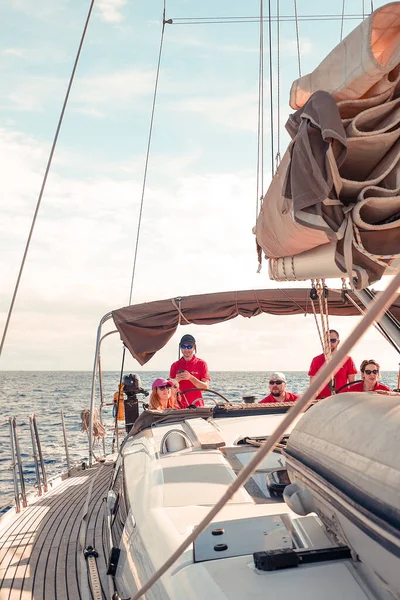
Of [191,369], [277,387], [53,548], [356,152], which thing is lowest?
[53,548]

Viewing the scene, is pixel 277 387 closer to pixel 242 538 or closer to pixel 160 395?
pixel 160 395

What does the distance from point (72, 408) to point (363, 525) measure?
107ft

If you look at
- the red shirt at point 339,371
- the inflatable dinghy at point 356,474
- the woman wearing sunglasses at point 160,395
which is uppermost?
the red shirt at point 339,371

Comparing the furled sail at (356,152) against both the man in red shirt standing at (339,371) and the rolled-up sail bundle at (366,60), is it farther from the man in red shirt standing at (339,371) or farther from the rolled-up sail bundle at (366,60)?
the man in red shirt standing at (339,371)

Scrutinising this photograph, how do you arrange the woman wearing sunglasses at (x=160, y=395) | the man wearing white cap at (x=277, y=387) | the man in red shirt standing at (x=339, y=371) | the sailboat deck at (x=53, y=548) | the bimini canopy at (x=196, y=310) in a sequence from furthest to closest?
the bimini canopy at (x=196, y=310) < the man in red shirt standing at (x=339, y=371) < the man wearing white cap at (x=277, y=387) < the woman wearing sunglasses at (x=160, y=395) < the sailboat deck at (x=53, y=548)

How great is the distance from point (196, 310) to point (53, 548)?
3.34m

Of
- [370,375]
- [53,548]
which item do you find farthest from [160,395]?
[370,375]

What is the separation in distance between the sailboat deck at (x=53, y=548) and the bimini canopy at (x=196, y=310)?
1.81 m

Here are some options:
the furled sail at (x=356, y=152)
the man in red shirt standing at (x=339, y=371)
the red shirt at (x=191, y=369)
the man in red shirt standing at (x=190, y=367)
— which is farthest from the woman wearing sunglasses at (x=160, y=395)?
the furled sail at (x=356, y=152)

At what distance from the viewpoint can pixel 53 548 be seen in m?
4.20

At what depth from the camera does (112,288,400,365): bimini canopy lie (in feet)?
22.3

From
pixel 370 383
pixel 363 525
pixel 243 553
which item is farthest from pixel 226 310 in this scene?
pixel 363 525

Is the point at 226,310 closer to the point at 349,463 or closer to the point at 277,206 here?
the point at 277,206

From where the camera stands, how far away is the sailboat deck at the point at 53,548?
11.3 feet
